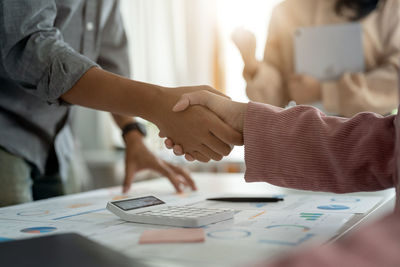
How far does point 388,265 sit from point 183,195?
1.99ft

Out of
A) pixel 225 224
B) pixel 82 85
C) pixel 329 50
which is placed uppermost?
pixel 329 50

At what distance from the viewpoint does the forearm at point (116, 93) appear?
71 cm

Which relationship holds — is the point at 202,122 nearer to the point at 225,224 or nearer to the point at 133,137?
the point at 225,224

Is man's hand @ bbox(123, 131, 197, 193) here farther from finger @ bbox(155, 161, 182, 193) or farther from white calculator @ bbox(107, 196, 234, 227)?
white calculator @ bbox(107, 196, 234, 227)

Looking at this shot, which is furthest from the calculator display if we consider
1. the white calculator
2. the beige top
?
the beige top

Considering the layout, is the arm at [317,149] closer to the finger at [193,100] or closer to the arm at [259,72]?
the finger at [193,100]

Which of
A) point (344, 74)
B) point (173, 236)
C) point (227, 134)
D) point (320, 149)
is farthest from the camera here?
point (344, 74)

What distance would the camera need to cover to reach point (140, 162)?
1052mm

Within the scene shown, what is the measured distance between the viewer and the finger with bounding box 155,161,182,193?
94cm

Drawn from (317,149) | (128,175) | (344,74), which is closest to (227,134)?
(317,149)

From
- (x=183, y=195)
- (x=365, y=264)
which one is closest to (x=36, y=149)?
(x=183, y=195)

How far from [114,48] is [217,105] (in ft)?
1.76

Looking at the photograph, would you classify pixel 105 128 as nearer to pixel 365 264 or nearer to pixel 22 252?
pixel 22 252

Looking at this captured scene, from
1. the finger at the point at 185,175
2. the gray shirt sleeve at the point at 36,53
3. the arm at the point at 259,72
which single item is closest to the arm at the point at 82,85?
the gray shirt sleeve at the point at 36,53
